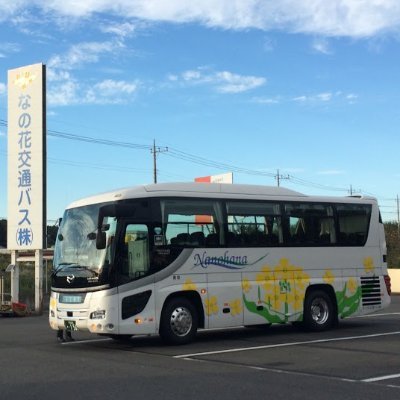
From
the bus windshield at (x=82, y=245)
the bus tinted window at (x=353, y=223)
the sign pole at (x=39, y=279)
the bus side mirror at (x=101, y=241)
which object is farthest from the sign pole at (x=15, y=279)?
the bus tinted window at (x=353, y=223)

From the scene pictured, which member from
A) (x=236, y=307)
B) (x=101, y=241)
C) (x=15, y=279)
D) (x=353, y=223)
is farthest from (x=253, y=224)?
(x=15, y=279)

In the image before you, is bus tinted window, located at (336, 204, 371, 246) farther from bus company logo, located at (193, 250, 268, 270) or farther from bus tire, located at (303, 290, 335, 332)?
bus company logo, located at (193, 250, 268, 270)

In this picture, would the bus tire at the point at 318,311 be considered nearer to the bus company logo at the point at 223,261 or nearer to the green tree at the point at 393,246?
the bus company logo at the point at 223,261

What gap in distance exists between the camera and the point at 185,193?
13.1 metres

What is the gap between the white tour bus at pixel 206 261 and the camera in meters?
12.0

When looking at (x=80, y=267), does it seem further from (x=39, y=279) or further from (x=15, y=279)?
(x=15, y=279)

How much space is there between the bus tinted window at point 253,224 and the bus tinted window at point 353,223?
2.04m

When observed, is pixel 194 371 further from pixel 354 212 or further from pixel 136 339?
pixel 354 212

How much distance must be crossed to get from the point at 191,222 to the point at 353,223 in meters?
4.98

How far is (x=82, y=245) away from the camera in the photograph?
1241 centimetres

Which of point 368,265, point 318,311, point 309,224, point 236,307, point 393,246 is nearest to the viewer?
point 236,307

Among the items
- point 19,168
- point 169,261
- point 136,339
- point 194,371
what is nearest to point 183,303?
point 169,261

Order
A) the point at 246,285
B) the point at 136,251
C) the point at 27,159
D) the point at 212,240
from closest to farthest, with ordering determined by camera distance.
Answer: the point at 136,251 → the point at 212,240 → the point at 246,285 → the point at 27,159

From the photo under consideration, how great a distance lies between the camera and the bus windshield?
12.0 meters
